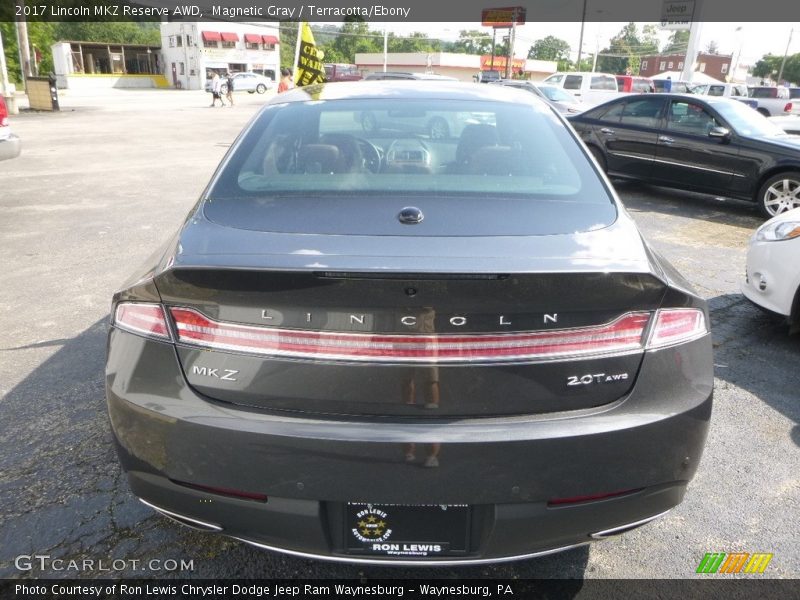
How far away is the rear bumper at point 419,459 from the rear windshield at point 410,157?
61 centimetres

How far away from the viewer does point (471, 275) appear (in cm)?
168

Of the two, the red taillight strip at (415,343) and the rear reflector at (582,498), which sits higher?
the red taillight strip at (415,343)

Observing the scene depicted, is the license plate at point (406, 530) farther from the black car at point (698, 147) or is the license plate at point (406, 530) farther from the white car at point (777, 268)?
the black car at point (698, 147)

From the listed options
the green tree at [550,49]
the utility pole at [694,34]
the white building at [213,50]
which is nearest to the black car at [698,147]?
the utility pole at [694,34]

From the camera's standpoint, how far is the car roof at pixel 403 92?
10.5 feet

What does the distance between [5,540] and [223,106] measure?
1245 inches

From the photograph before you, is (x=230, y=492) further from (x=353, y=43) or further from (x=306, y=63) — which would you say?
(x=353, y=43)

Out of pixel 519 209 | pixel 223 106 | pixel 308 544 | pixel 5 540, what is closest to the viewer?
pixel 308 544

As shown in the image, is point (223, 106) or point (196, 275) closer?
point (196, 275)

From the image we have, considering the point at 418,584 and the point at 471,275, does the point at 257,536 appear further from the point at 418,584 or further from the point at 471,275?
the point at 471,275

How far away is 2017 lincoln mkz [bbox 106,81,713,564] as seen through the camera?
1.71 meters

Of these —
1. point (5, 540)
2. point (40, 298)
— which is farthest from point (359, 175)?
point (40, 298)

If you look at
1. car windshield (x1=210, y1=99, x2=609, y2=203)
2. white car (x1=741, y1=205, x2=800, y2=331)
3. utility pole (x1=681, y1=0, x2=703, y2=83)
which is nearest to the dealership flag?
white car (x1=741, y1=205, x2=800, y2=331)

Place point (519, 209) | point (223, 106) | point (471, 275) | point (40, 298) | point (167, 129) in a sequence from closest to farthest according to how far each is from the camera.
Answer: point (471, 275)
point (519, 209)
point (40, 298)
point (167, 129)
point (223, 106)
